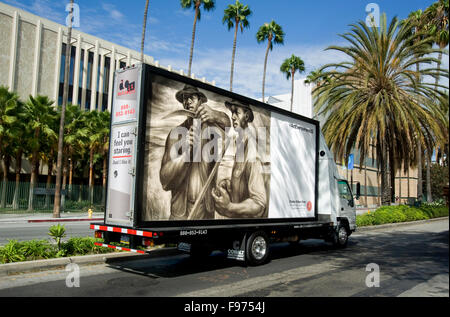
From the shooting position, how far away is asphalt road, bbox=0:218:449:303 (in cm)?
658

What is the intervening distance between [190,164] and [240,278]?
8.73ft

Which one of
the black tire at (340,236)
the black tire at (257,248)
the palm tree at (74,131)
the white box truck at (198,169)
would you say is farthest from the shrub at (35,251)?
the palm tree at (74,131)

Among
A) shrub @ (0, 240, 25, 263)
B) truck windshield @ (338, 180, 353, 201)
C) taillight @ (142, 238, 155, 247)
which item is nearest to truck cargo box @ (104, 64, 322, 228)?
taillight @ (142, 238, 155, 247)

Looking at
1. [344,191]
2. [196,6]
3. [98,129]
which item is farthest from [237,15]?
[344,191]

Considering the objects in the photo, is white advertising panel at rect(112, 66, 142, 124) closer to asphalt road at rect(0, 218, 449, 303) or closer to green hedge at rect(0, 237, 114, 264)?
green hedge at rect(0, 237, 114, 264)

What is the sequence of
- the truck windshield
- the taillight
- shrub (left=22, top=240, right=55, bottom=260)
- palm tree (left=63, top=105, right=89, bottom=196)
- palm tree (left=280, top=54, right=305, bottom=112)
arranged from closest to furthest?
the taillight → shrub (left=22, top=240, right=55, bottom=260) → the truck windshield → palm tree (left=63, top=105, right=89, bottom=196) → palm tree (left=280, top=54, right=305, bottom=112)

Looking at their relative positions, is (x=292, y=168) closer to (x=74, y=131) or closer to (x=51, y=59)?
(x=74, y=131)

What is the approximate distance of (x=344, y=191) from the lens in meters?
13.3

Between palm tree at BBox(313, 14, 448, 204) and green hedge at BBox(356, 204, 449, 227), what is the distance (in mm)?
2742

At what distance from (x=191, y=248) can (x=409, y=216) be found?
19.9 metres

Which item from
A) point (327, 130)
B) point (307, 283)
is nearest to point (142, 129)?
point (307, 283)

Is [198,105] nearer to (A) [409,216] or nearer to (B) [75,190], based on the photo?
(A) [409,216]

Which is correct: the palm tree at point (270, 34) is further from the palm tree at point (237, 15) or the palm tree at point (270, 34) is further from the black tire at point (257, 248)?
the black tire at point (257, 248)
